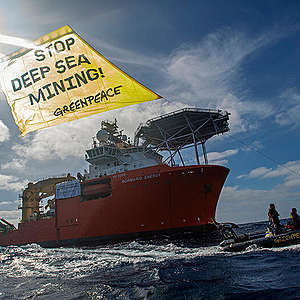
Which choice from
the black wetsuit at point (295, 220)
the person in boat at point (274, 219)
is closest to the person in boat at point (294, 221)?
the black wetsuit at point (295, 220)

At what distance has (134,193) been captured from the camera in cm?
2055

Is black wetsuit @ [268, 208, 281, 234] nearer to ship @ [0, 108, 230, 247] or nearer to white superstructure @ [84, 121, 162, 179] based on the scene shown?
ship @ [0, 108, 230, 247]

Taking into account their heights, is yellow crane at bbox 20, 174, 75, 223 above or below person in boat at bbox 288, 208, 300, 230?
above

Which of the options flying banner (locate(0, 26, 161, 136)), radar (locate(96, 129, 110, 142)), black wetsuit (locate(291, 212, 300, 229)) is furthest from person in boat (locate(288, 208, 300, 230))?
radar (locate(96, 129, 110, 142))

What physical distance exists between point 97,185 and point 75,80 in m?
19.9

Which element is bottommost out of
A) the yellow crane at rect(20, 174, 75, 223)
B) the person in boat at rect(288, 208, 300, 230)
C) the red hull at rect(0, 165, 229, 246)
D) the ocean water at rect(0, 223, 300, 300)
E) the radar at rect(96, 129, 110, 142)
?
the ocean water at rect(0, 223, 300, 300)

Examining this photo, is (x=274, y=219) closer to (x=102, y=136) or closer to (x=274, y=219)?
(x=274, y=219)

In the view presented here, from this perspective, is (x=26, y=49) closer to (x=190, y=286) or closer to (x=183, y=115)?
(x=190, y=286)

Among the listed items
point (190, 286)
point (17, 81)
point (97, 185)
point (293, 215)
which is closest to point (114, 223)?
point (97, 185)

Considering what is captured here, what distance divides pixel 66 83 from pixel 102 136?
26421 mm

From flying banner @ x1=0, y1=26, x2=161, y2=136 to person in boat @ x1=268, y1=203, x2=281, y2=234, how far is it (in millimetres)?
9505

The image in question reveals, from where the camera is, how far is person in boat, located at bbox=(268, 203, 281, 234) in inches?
433

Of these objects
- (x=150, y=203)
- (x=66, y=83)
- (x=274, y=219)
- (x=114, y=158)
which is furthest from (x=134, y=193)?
(x=66, y=83)

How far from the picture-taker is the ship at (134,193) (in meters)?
19.8
